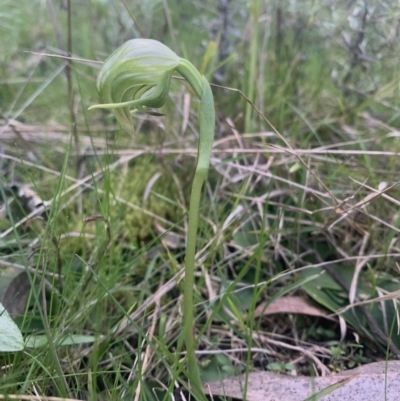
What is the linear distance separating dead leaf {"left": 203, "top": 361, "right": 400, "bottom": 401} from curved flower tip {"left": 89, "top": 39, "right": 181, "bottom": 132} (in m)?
0.42

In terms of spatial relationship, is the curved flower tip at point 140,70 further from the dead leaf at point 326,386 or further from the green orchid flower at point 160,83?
the dead leaf at point 326,386

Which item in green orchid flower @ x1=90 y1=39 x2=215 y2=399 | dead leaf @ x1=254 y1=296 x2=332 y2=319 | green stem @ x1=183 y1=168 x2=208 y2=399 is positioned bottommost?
dead leaf @ x1=254 y1=296 x2=332 y2=319

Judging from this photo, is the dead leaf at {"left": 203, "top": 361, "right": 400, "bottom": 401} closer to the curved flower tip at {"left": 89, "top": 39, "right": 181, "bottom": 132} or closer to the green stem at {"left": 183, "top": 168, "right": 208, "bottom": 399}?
the green stem at {"left": 183, "top": 168, "right": 208, "bottom": 399}

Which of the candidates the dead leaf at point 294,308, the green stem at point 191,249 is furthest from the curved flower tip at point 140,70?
the dead leaf at point 294,308

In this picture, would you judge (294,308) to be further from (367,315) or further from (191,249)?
(191,249)

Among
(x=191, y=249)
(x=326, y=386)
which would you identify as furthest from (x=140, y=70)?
(x=326, y=386)

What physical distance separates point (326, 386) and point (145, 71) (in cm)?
56

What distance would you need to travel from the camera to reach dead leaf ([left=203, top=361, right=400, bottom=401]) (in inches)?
25.9

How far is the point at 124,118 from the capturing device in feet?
2.31

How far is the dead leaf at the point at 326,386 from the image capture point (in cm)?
66

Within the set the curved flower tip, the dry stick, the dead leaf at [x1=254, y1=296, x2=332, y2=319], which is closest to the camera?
the curved flower tip

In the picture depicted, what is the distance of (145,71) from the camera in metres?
0.60

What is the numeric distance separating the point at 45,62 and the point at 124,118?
1.80 meters

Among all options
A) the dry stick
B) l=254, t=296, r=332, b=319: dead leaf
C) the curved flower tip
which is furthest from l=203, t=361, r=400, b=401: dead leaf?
the curved flower tip
